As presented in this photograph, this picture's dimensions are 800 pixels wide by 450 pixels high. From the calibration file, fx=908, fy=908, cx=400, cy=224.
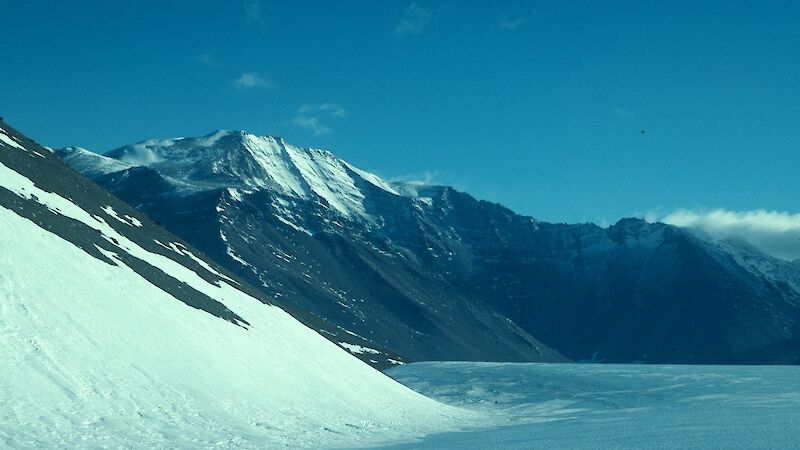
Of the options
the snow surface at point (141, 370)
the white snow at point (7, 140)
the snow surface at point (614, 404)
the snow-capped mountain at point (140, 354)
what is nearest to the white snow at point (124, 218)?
the snow-capped mountain at point (140, 354)

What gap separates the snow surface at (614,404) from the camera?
41.2m

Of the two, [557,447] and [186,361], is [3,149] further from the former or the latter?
[557,447]

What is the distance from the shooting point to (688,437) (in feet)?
131

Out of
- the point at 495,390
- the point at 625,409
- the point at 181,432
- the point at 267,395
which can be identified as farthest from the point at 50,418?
the point at 495,390

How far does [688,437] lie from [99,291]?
32.1 m

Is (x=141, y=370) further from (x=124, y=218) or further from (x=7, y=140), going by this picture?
(x=7, y=140)

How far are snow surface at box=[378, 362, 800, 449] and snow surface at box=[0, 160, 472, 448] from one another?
7.46 meters

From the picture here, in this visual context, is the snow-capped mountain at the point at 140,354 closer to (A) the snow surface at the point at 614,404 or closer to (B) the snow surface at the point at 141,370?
(B) the snow surface at the point at 141,370

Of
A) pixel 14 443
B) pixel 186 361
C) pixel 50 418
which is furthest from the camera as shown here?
pixel 186 361

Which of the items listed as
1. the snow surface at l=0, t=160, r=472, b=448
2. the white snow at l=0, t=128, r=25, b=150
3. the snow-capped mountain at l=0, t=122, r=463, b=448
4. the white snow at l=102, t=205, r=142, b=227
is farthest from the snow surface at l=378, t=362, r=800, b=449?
the white snow at l=0, t=128, r=25, b=150

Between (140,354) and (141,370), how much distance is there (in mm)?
1976

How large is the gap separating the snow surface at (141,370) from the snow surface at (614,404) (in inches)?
294

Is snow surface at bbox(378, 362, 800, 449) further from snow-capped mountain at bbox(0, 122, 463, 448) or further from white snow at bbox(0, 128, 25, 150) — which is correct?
white snow at bbox(0, 128, 25, 150)

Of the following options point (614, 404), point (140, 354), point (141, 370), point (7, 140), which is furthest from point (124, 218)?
point (614, 404)
